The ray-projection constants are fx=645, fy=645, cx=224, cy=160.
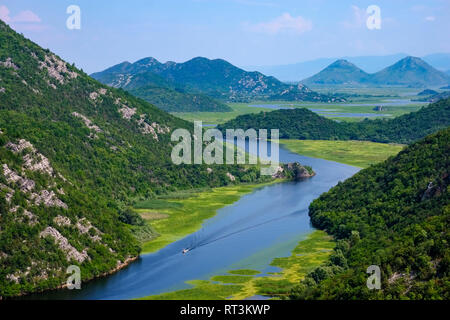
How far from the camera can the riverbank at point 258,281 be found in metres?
74.6

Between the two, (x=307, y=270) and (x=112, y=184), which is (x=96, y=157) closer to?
(x=112, y=184)

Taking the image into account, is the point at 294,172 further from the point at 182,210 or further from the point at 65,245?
the point at 65,245

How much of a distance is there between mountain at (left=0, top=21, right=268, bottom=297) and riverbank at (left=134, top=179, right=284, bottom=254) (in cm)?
331

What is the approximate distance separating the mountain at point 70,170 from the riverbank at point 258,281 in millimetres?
14490

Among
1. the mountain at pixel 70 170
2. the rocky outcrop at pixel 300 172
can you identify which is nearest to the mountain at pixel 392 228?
the mountain at pixel 70 170

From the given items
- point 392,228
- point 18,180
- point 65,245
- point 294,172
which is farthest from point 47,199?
point 294,172

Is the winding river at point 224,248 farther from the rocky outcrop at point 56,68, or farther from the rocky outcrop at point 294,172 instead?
the rocky outcrop at point 56,68

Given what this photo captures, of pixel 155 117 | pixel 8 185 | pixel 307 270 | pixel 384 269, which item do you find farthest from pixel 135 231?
pixel 155 117

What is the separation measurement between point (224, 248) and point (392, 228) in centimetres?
2460

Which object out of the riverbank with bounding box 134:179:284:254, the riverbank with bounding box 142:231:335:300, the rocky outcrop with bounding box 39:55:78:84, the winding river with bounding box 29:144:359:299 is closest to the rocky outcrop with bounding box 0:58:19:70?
the rocky outcrop with bounding box 39:55:78:84

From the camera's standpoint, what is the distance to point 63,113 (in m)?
142

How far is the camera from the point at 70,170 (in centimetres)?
11881

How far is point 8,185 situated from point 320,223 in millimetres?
50011

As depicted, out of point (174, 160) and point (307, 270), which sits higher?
point (174, 160)
